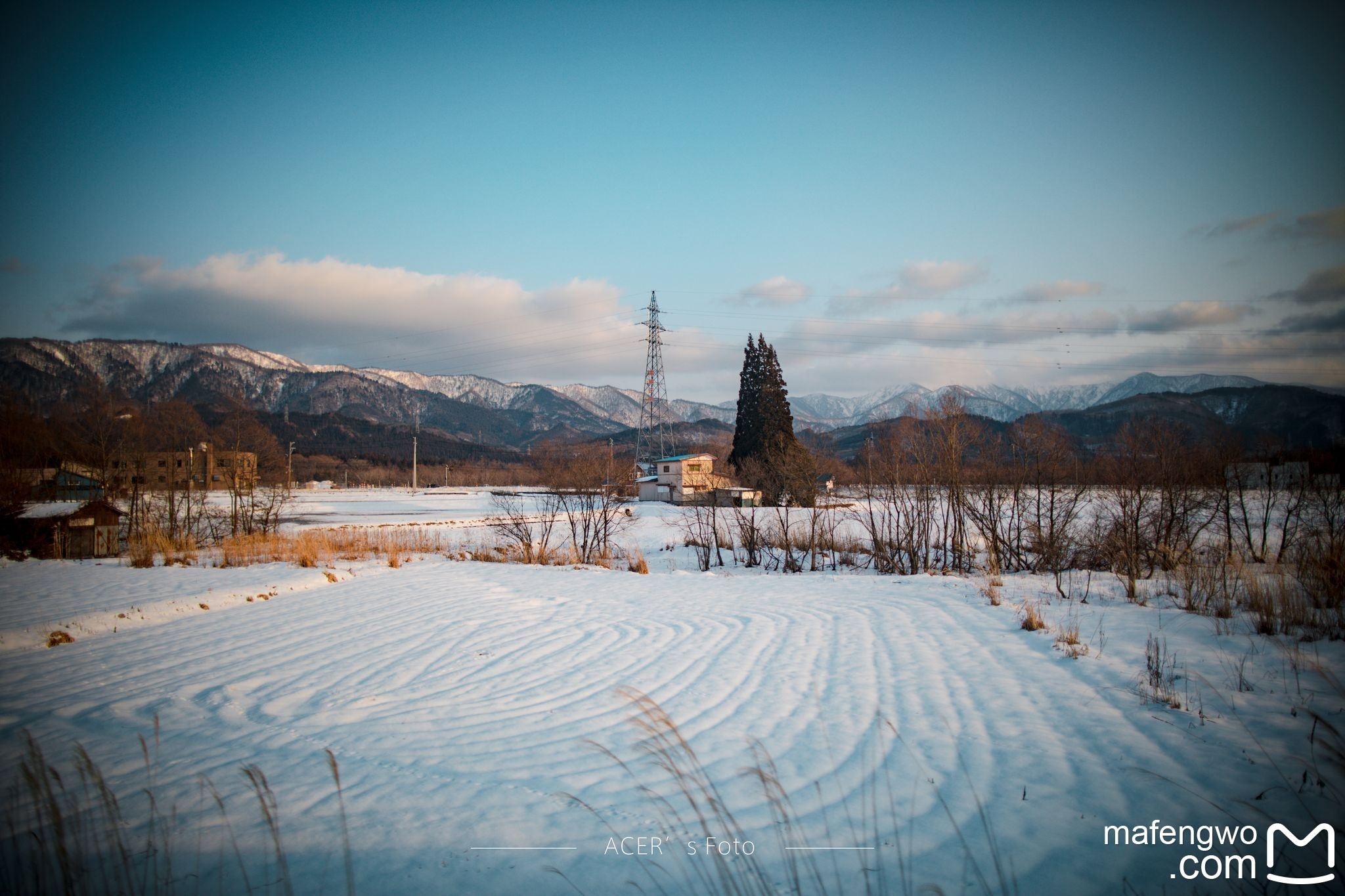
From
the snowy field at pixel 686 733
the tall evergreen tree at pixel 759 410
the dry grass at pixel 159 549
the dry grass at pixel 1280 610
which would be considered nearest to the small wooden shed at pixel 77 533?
the dry grass at pixel 159 549

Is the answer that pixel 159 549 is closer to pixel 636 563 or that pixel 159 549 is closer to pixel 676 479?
pixel 636 563

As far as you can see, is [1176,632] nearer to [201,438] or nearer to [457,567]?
[457,567]

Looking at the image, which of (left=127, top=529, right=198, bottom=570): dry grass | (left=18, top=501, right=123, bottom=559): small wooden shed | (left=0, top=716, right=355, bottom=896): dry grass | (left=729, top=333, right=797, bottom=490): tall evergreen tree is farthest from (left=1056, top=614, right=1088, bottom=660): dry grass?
(left=729, top=333, right=797, bottom=490): tall evergreen tree

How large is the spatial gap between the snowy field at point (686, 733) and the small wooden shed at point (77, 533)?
9799 mm

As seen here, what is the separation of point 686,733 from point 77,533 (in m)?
20.5

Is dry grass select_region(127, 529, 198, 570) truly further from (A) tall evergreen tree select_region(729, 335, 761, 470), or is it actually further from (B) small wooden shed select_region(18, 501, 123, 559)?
(A) tall evergreen tree select_region(729, 335, 761, 470)

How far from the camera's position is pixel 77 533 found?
51.9ft

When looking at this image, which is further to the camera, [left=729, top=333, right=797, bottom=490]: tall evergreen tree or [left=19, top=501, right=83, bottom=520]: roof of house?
[left=729, top=333, right=797, bottom=490]: tall evergreen tree

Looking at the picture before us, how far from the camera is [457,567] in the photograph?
42.5 ft

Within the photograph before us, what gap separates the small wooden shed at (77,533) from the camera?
15164 mm

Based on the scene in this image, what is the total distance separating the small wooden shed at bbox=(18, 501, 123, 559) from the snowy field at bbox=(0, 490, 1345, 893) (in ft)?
32.1

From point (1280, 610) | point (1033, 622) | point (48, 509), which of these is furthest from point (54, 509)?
point (1280, 610)

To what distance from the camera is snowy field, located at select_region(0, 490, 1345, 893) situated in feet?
9.20

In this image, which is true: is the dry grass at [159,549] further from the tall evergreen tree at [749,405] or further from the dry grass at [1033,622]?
the tall evergreen tree at [749,405]
